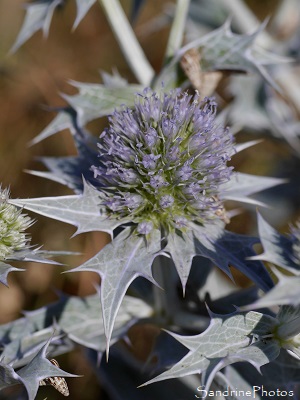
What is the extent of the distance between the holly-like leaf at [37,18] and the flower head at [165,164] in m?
0.65

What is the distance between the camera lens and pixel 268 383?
4.81 ft

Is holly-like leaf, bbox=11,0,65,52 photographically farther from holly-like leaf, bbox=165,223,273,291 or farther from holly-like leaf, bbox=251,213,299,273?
holly-like leaf, bbox=251,213,299,273

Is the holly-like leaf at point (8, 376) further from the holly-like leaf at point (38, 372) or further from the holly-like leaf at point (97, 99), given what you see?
the holly-like leaf at point (97, 99)

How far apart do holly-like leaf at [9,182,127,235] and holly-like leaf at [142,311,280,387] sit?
12.6 inches

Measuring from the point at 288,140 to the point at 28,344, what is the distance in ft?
5.37

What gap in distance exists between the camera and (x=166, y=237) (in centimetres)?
140

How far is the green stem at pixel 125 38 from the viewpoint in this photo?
1854 mm

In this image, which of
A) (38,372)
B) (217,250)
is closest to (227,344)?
(217,250)

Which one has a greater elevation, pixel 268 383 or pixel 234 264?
pixel 234 264

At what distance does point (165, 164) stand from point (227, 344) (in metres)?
0.45

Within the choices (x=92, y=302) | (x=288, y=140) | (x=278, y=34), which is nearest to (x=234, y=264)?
(x=92, y=302)

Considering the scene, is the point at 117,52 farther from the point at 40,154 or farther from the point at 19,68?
the point at 40,154

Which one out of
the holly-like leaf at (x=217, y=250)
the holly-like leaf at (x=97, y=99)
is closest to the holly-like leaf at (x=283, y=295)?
the holly-like leaf at (x=217, y=250)

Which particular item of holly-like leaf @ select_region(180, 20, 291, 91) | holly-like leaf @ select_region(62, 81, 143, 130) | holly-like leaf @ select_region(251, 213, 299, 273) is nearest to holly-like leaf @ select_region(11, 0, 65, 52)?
holly-like leaf @ select_region(62, 81, 143, 130)
